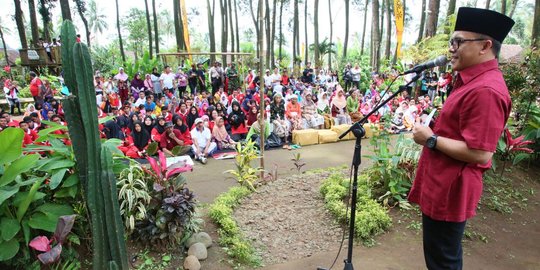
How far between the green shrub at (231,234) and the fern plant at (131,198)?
82 centimetres

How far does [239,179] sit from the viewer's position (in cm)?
488

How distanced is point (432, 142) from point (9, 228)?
8.84 ft

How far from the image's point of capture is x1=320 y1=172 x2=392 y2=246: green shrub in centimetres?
348

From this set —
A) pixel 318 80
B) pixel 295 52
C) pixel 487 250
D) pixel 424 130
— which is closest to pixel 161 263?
pixel 424 130

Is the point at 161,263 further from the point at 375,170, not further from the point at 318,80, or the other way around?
the point at 318,80

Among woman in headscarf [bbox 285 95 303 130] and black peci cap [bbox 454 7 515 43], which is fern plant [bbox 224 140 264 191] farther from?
woman in headscarf [bbox 285 95 303 130]

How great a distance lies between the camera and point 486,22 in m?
1.60

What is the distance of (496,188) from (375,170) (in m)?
1.57

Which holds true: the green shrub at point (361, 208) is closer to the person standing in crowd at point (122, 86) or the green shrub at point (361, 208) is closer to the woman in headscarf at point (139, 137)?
the woman in headscarf at point (139, 137)

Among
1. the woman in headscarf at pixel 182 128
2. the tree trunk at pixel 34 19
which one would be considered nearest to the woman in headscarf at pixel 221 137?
the woman in headscarf at pixel 182 128

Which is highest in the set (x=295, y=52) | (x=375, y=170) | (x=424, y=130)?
(x=295, y=52)

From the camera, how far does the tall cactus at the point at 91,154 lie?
225cm

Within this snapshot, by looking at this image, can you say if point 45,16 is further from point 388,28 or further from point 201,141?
point 388,28

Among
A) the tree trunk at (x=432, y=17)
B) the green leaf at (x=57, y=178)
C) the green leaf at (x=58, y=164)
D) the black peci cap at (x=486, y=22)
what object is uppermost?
the tree trunk at (x=432, y=17)
